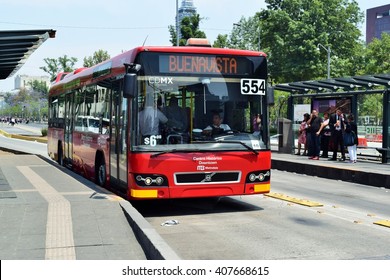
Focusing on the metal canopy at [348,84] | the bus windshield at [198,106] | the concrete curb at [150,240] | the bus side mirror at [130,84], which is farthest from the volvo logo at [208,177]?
the metal canopy at [348,84]

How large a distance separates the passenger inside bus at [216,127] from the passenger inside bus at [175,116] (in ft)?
1.25

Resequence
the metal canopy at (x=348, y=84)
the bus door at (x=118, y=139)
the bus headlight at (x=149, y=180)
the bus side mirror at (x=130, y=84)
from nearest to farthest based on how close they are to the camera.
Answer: the bus side mirror at (x=130, y=84), the bus headlight at (x=149, y=180), the bus door at (x=118, y=139), the metal canopy at (x=348, y=84)

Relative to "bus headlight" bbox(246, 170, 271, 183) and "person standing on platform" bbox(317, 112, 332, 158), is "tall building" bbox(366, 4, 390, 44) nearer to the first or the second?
"person standing on platform" bbox(317, 112, 332, 158)

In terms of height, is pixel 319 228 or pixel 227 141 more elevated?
pixel 227 141

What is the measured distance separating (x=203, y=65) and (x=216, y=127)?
1054mm

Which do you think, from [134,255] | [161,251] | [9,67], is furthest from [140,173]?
[9,67]

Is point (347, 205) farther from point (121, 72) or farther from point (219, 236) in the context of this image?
point (121, 72)

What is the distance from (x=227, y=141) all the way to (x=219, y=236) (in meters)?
2.01

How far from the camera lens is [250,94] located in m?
9.34

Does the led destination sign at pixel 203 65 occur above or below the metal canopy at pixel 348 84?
below

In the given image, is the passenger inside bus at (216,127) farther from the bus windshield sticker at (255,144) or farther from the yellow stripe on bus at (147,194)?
the yellow stripe on bus at (147,194)

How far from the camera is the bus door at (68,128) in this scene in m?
15.3

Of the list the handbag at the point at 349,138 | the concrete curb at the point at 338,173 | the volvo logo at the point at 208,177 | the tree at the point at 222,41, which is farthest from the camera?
the tree at the point at 222,41

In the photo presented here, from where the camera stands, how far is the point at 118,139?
989cm
